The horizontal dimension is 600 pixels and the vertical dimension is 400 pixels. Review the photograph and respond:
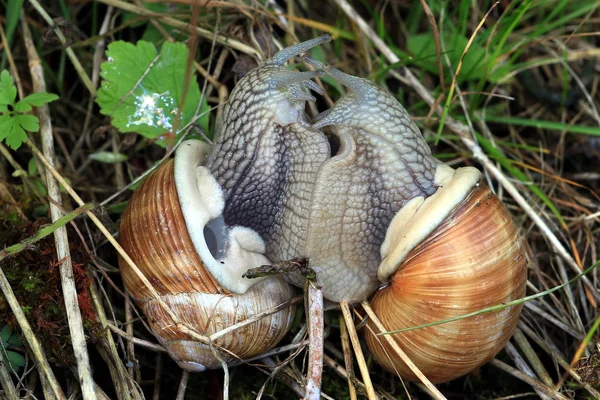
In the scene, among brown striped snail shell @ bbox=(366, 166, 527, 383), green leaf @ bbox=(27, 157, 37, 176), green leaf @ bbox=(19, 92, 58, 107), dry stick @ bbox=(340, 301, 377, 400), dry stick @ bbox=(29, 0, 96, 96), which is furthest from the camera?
dry stick @ bbox=(29, 0, 96, 96)

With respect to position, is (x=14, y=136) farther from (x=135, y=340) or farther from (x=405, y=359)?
(x=405, y=359)

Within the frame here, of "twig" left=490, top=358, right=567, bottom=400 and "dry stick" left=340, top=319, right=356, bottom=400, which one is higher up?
"dry stick" left=340, top=319, right=356, bottom=400

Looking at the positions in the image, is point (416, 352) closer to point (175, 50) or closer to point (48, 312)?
point (48, 312)

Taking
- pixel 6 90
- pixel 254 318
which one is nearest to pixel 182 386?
pixel 254 318

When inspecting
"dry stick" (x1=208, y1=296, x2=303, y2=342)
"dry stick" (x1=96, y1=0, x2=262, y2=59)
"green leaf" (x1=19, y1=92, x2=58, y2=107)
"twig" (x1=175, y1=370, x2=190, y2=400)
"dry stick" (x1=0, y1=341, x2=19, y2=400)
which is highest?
"dry stick" (x1=96, y1=0, x2=262, y2=59)

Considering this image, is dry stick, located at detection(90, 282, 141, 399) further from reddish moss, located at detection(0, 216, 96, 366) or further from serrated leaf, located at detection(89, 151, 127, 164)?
serrated leaf, located at detection(89, 151, 127, 164)

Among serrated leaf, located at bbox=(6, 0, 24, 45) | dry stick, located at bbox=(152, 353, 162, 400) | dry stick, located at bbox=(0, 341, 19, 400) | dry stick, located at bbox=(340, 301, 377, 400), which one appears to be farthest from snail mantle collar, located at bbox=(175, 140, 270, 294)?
serrated leaf, located at bbox=(6, 0, 24, 45)
